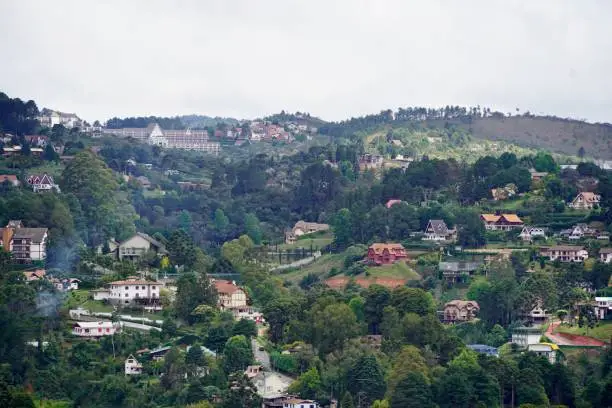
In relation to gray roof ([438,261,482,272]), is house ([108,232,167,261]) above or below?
above

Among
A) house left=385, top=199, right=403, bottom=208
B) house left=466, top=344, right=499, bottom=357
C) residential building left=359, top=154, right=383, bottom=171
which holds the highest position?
residential building left=359, top=154, right=383, bottom=171

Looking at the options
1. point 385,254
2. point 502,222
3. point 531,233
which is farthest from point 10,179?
point 531,233

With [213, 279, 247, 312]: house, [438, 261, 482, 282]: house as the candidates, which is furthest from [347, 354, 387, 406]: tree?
[438, 261, 482, 282]: house

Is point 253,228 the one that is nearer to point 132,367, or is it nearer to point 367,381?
point 132,367

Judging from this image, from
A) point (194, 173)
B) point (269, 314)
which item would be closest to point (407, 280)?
point (269, 314)

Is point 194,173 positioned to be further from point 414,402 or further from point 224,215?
point 414,402

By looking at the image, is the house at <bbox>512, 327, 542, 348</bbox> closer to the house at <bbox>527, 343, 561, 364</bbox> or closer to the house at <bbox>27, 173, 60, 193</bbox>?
the house at <bbox>527, 343, 561, 364</bbox>
